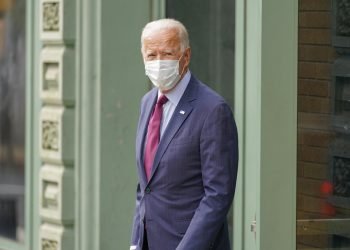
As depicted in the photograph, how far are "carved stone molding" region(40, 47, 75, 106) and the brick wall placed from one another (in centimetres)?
223

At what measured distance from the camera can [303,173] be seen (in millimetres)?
6359

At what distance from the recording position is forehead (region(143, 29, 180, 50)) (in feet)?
17.5

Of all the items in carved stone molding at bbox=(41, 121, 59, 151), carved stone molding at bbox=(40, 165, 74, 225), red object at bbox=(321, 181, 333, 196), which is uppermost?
carved stone molding at bbox=(41, 121, 59, 151)

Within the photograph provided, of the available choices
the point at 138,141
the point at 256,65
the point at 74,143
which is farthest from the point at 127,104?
the point at 138,141

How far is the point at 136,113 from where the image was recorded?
26.3 ft

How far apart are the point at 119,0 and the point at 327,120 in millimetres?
2132

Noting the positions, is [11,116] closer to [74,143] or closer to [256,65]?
[74,143]

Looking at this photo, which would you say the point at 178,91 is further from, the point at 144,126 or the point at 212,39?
the point at 212,39

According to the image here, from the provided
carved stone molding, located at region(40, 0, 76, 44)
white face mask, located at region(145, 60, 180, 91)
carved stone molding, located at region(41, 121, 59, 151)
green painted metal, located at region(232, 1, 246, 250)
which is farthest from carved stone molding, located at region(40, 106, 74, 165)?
white face mask, located at region(145, 60, 180, 91)

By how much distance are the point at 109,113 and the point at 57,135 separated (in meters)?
0.50

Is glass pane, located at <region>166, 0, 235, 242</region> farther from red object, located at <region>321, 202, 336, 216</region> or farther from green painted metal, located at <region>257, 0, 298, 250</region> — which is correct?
red object, located at <region>321, 202, 336, 216</region>

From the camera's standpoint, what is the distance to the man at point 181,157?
5.23m

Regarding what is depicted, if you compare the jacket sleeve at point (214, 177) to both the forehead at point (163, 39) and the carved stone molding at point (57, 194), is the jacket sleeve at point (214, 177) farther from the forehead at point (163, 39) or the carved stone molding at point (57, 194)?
the carved stone molding at point (57, 194)

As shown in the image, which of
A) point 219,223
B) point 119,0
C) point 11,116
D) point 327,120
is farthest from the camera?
point 11,116
